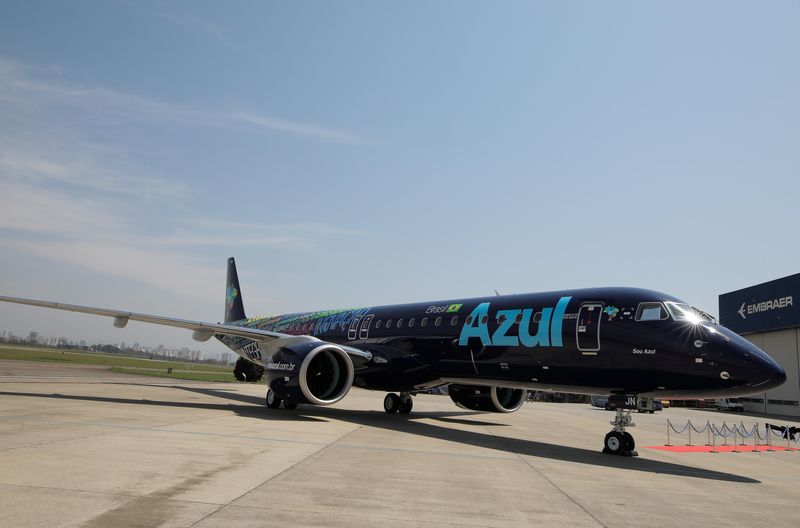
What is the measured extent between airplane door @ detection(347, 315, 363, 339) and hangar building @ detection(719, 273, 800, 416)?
109 ft

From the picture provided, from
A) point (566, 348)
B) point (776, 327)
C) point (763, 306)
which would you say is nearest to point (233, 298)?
point (566, 348)

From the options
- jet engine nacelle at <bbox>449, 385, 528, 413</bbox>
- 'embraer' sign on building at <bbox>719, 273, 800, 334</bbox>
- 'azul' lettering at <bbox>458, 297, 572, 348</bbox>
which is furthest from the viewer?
'embraer' sign on building at <bbox>719, 273, 800, 334</bbox>

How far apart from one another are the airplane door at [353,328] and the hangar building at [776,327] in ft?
109

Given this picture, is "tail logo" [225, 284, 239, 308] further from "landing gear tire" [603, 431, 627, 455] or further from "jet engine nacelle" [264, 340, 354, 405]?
"landing gear tire" [603, 431, 627, 455]

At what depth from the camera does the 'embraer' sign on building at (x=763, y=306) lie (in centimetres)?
3916

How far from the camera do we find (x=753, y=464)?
12.9m

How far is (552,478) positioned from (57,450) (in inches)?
298

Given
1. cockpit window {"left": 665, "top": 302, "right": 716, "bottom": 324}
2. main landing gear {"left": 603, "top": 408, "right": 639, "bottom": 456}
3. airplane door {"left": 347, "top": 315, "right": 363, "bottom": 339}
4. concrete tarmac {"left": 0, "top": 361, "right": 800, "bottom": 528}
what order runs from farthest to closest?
airplane door {"left": 347, "top": 315, "right": 363, "bottom": 339}, main landing gear {"left": 603, "top": 408, "right": 639, "bottom": 456}, cockpit window {"left": 665, "top": 302, "right": 716, "bottom": 324}, concrete tarmac {"left": 0, "top": 361, "right": 800, "bottom": 528}

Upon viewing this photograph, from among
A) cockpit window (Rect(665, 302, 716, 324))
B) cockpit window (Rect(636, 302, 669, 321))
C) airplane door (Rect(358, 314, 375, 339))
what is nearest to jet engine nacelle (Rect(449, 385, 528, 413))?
airplane door (Rect(358, 314, 375, 339))

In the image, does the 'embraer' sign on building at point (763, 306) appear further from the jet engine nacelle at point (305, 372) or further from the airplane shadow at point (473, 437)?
the jet engine nacelle at point (305, 372)

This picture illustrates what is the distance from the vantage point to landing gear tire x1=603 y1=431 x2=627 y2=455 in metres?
12.4

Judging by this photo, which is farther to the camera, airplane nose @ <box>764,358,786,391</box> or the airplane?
the airplane

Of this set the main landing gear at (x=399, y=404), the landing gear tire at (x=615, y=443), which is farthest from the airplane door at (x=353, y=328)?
the landing gear tire at (x=615, y=443)

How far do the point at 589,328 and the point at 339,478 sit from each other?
740 cm
